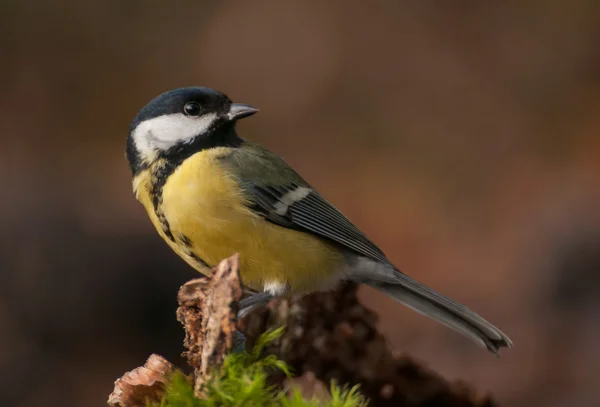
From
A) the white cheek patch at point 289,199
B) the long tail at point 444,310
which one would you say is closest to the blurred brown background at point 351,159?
the long tail at point 444,310

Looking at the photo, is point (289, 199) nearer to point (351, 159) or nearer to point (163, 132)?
point (163, 132)

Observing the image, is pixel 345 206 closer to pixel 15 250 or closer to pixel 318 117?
pixel 318 117

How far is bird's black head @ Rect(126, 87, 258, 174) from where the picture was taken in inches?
81.4

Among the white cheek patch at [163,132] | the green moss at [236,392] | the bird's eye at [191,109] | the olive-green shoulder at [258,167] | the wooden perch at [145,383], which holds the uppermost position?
the bird's eye at [191,109]

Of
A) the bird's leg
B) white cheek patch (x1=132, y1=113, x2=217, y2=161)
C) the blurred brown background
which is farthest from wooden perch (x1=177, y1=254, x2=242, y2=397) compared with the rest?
the blurred brown background

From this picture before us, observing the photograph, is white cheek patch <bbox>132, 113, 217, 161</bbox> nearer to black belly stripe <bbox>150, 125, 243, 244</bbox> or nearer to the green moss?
black belly stripe <bbox>150, 125, 243, 244</bbox>

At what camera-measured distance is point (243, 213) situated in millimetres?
2012

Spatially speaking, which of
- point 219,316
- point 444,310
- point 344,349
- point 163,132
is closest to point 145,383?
point 219,316

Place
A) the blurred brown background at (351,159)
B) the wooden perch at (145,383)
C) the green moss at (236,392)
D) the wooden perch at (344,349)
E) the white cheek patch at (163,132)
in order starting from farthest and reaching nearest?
1. the blurred brown background at (351,159)
2. the white cheek patch at (163,132)
3. the wooden perch at (344,349)
4. the wooden perch at (145,383)
5. the green moss at (236,392)

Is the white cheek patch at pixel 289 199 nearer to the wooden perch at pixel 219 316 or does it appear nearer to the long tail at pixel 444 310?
the long tail at pixel 444 310

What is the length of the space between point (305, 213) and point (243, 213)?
228 mm

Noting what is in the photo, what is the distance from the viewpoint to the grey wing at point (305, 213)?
209 cm

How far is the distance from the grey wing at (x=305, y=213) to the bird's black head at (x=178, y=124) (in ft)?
0.63

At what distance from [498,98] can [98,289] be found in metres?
2.72
